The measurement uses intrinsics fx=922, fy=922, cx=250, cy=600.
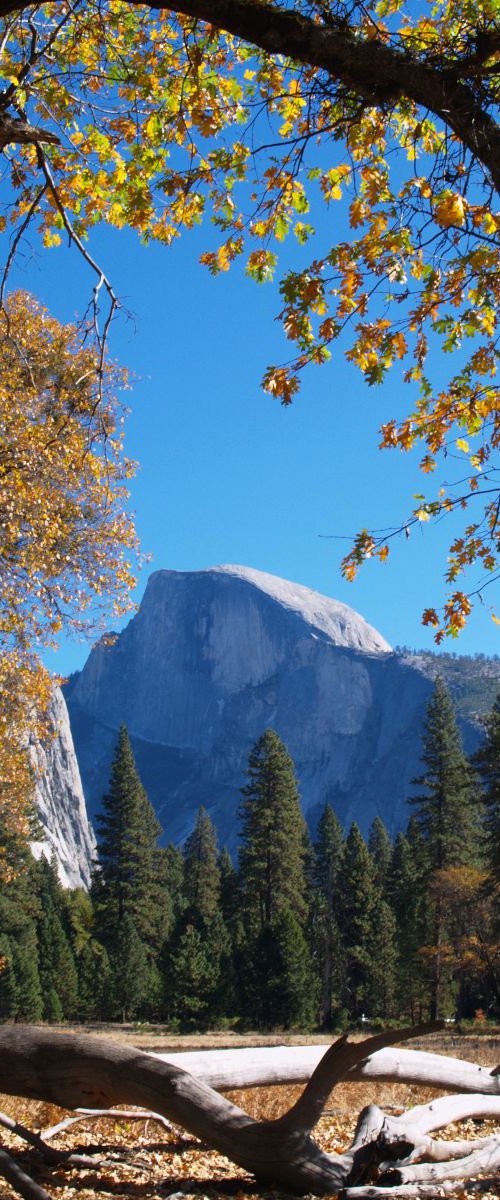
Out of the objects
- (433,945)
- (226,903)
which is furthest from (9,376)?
(226,903)

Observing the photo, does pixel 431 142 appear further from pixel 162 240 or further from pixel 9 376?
pixel 9 376

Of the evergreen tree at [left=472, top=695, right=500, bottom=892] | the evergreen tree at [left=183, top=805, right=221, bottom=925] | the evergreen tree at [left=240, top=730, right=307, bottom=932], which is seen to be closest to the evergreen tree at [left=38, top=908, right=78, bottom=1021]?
the evergreen tree at [left=183, top=805, right=221, bottom=925]

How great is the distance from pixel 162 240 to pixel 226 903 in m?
54.8

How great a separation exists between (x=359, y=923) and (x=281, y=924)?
8.06 metres

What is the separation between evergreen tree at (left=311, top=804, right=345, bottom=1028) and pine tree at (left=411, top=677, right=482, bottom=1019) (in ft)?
27.3

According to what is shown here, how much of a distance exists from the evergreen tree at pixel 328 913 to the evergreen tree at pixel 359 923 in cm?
155

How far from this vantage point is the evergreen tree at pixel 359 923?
152 feet

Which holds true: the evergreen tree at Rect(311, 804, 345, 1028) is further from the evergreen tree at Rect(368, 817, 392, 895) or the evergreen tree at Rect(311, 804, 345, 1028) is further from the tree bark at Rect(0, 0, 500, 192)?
the tree bark at Rect(0, 0, 500, 192)

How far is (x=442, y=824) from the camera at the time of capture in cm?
4150

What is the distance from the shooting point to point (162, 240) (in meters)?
5.48

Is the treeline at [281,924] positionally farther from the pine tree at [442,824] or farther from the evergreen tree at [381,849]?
the evergreen tree at [381,849]

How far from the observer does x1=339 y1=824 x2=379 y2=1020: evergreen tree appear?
46469mm

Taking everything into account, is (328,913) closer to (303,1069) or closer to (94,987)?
(94,987)

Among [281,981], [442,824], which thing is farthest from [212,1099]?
[442,824]
